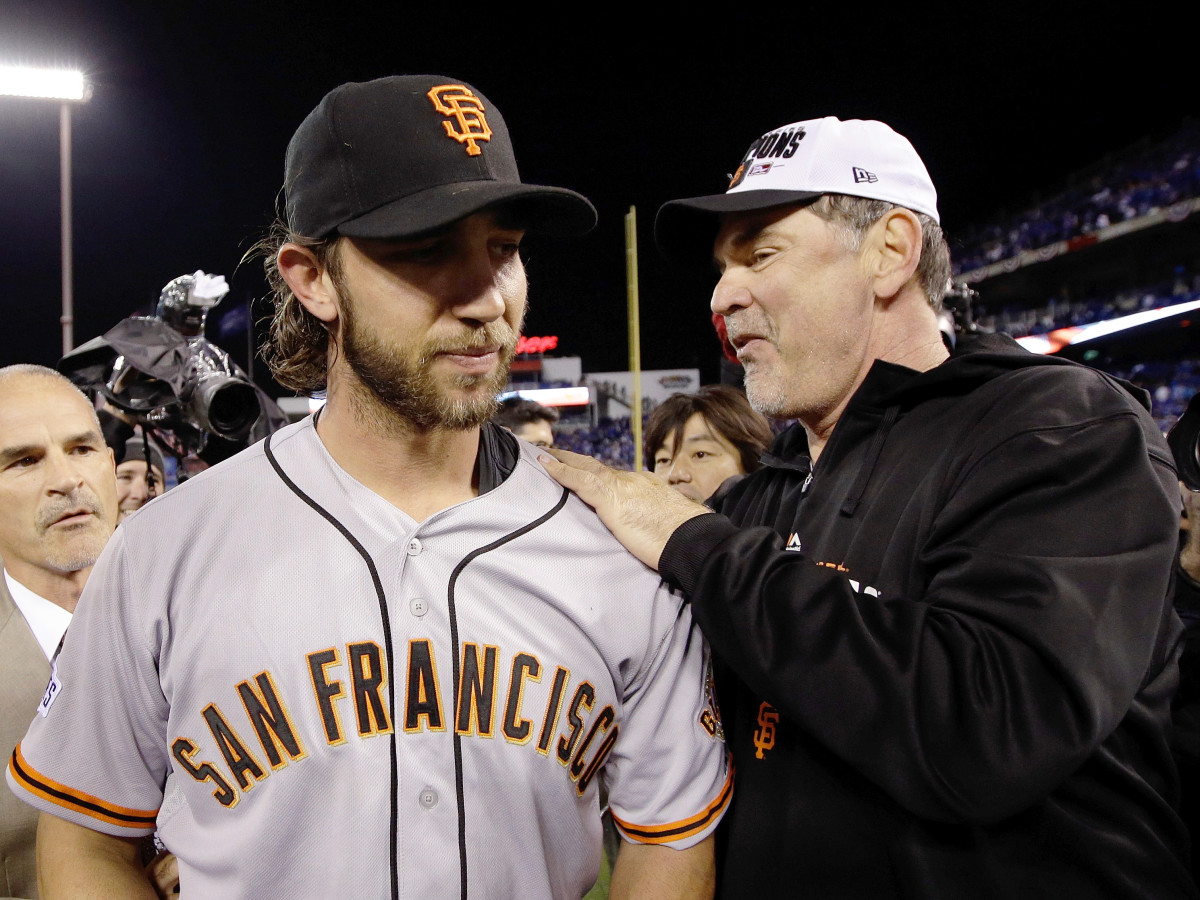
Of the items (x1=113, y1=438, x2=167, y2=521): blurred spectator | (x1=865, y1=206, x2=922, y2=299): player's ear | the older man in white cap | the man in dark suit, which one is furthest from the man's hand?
(x1=113, y1=438, x2=167, y2=521): blurred spectator

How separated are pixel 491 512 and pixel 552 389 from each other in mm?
22375

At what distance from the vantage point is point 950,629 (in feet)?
3.85

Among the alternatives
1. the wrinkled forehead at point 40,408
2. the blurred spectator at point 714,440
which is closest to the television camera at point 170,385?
the wrinkled forehead at point 40,408

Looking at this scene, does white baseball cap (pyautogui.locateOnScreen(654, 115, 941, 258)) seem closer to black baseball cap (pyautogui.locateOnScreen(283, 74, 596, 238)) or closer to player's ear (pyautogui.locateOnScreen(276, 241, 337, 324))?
black baseball cap (pyautogui.locateOnScreen(283, 74, 596, 238))

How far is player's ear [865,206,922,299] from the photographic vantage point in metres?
1.64

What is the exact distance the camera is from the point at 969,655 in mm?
1147

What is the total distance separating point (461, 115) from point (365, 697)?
34.4 inches

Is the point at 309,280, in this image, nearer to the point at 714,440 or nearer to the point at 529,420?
the point at 714,440

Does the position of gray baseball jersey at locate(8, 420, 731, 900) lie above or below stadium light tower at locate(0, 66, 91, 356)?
below

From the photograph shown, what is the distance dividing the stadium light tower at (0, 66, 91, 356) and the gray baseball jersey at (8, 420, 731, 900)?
7.61 metres

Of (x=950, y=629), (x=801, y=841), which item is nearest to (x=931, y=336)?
(x=950, y=629)

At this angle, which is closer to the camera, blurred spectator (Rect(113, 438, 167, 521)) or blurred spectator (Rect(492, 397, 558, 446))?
blurred spectator (Rect(113, 438, 167, 521))

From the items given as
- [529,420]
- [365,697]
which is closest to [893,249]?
[365,697]

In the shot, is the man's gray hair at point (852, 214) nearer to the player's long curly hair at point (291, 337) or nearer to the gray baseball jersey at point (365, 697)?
the gray baseball jersey at point (365, 697)
